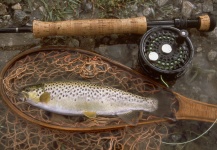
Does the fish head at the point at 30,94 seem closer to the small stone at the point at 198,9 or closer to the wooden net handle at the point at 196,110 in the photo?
the wooden net handle at the point at 196,110

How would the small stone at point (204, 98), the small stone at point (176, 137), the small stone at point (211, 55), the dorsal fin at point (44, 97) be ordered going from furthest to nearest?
the small stone at point (211, 55) → the small stone at point (204, 98) → the small stone at point (176, 137) → the dorsal fin at point (44, 97)

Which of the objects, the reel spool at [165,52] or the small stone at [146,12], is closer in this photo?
the reel spool at [165,52]

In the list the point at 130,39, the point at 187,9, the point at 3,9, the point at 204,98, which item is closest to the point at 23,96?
the point at 3,9

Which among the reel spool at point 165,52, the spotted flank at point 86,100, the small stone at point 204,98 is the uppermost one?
the reel spool at point 165,52

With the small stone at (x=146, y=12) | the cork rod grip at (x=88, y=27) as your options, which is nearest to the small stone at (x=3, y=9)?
the cork rod grip at (x=88, y=27)

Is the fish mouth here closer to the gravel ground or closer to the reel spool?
the gravel ground

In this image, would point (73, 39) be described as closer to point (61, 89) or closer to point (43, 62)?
point (43, 62)

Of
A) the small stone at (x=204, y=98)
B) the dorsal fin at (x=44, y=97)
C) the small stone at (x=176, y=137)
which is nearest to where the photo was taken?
the dorsal fin at (x=44, y=97)

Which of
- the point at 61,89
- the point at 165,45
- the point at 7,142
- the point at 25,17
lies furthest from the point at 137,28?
the point at 7,142
